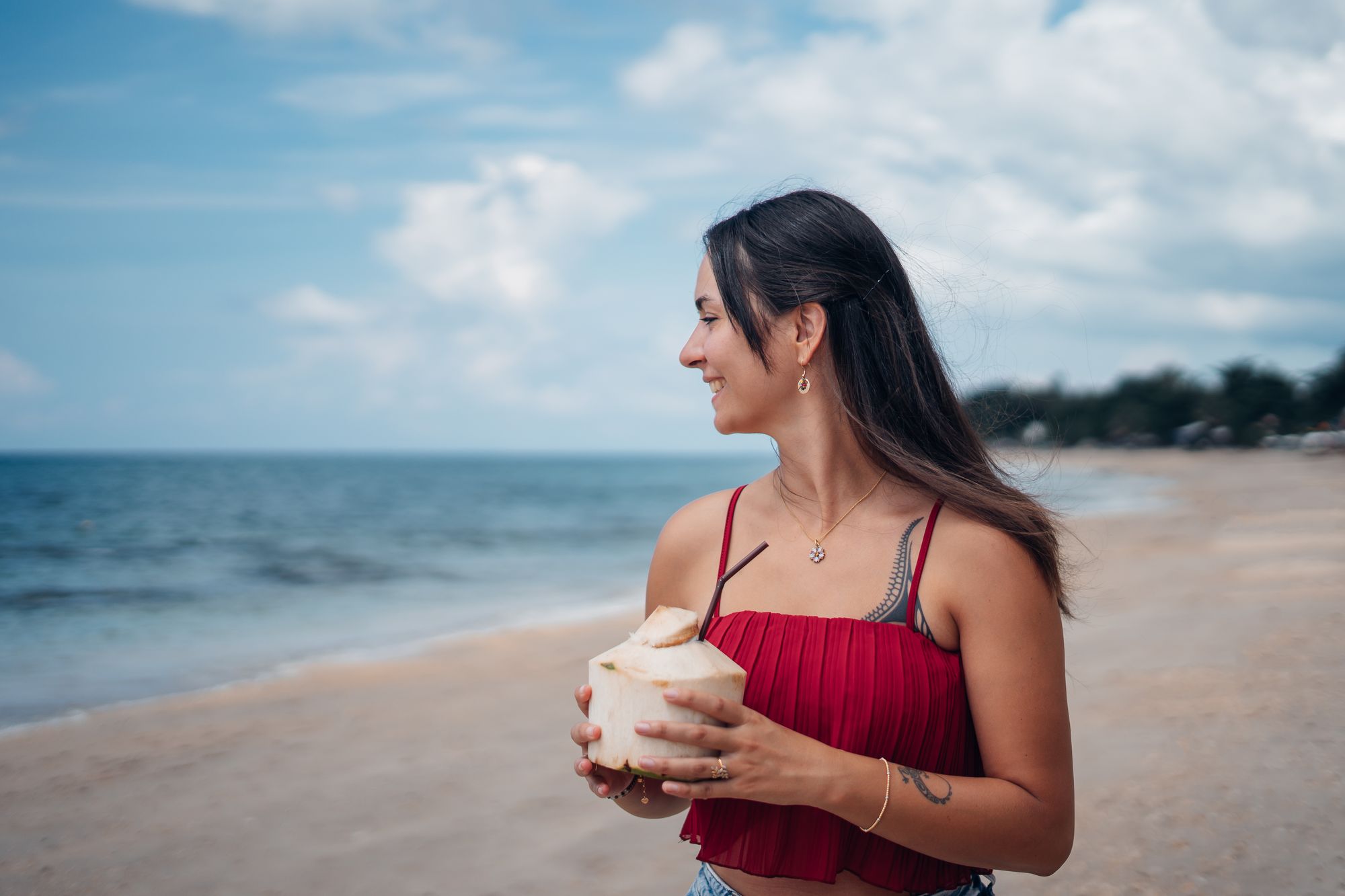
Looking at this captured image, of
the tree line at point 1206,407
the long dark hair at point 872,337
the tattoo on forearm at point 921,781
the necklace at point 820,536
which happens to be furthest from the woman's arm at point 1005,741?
the tree line at point 1206,407

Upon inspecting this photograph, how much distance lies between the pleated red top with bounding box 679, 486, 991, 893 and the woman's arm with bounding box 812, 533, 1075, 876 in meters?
0.05

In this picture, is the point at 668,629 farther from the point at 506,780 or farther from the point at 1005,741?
the point at 506,780

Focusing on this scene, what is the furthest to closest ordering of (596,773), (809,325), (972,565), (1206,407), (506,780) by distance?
(1206,407) → (506,780) → (809,325) → (972,565) → (596,773)

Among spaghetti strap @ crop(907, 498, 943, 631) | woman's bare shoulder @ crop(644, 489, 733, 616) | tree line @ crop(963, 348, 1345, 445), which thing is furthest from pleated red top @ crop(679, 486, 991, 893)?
tree line @ crop(963, 348, 1345, 445)

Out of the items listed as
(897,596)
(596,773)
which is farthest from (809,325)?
(596,773)

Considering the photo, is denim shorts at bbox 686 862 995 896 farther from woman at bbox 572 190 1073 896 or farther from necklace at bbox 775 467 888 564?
necklace at bbox 775 467 888 564

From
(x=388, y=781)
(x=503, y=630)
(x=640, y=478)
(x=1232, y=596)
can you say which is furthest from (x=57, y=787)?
(x=640, y=478)

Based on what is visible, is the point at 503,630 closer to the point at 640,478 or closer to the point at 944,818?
the point at 944,818

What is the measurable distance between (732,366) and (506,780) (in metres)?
4.84

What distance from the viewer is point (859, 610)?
1.97 meters

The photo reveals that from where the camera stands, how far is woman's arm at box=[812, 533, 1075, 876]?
68.2 inches

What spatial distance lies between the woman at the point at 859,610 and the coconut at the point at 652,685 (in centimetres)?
4

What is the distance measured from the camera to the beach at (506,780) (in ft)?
15.7

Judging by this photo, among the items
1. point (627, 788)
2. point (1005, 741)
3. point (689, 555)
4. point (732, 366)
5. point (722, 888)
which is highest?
point (732, 366)
